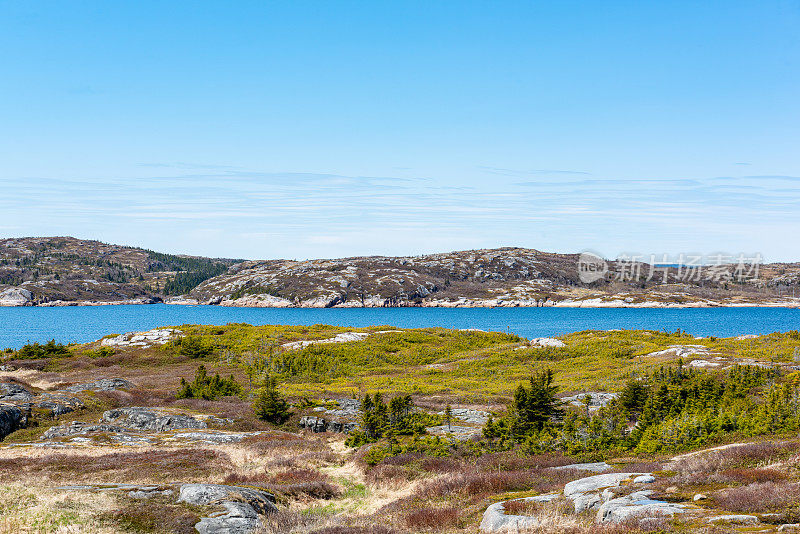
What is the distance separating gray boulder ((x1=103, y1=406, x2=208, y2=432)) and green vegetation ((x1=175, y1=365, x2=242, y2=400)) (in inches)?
363

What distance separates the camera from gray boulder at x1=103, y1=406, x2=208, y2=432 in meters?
36.6

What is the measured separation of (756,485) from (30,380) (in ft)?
224

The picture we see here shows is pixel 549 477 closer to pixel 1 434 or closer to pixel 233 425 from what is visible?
pixel 233 425

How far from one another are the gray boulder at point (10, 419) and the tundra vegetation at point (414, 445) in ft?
1.19

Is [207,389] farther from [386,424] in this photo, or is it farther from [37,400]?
[386,424]

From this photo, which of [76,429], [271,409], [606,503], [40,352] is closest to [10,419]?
[76,429]

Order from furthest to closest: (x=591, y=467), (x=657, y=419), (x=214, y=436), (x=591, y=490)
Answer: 1. (x=214, y=436)
2. (x=657, y=419)
3. (x=591, y=467)
4. (x=591, y=490)

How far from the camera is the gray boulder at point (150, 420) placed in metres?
36.6

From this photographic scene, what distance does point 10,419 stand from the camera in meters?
34.2

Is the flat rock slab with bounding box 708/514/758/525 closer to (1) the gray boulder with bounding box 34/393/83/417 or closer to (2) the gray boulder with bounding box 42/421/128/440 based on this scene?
(2) the gray boulder with bounding box 42/421/128/440

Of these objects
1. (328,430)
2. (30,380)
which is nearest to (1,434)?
(328,430)

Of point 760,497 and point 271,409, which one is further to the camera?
point 271,409

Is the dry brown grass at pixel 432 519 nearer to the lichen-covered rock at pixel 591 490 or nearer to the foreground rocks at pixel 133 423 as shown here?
the lichen-covered rock at pixel 591 490

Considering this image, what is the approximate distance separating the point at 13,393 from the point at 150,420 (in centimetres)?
1250
